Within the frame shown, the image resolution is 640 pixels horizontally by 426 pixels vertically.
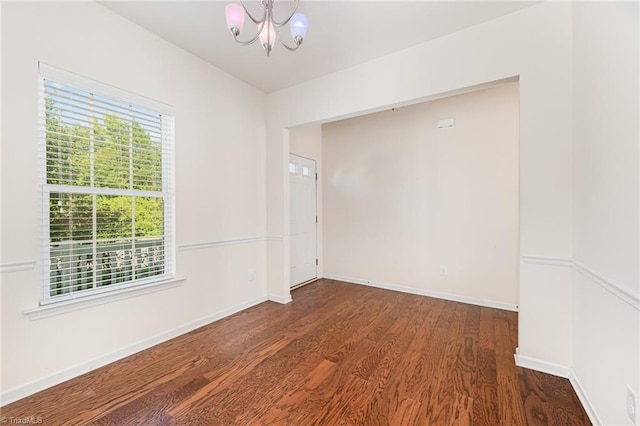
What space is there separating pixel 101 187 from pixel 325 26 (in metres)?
2.29

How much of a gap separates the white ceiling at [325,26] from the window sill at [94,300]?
2287 millimetres

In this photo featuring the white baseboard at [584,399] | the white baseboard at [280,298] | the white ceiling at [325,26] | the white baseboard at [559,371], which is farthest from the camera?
the white baseboard at [280,298]

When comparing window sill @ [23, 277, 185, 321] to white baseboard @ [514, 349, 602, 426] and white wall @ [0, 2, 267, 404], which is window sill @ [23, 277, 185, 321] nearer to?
white wall @ [0, 2, 267, 404]

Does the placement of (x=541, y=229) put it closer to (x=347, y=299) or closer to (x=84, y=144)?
(x=347, y=299)

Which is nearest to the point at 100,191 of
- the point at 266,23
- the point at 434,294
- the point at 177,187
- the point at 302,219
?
the point at 177,187

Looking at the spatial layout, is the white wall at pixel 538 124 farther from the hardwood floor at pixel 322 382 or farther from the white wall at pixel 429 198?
the white wall at pixel 429 198

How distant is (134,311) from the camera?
2221 mm

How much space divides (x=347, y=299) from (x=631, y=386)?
2.61 metres

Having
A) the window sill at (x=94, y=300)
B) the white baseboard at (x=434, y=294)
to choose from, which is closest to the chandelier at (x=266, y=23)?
the window sill at (x=94, y=300)

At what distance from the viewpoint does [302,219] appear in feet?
14.0

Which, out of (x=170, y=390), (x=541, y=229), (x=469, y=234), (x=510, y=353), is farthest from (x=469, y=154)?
(x=170, y=390)

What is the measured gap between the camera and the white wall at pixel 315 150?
4.13 m

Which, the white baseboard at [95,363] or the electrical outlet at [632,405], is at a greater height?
the electrical outlet at [632,405]

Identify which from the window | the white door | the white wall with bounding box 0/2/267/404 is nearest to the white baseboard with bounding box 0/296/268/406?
the white wall with bounding box 0/2/267/404
